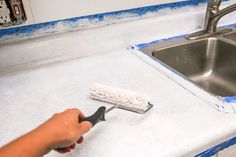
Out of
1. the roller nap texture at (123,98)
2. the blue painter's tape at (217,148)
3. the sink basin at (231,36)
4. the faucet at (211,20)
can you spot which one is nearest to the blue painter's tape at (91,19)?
the faucet at (211,20)

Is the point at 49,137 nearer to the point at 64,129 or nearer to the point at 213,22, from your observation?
the point at 64,129

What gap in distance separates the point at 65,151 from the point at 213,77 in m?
0.93

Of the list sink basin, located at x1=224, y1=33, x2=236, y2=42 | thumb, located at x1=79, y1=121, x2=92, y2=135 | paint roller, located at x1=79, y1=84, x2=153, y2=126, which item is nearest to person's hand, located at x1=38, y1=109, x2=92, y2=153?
thumb, located at x1=79, y1=121, x2=92, y2=135

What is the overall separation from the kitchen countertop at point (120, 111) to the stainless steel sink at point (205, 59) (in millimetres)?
206

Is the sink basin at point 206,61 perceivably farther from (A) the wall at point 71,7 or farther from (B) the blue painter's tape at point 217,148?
(B) the blue painter's tape at point 217,148

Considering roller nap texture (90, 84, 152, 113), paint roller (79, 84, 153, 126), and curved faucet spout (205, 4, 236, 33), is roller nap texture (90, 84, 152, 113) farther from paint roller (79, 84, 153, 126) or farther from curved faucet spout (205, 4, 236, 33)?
curved faucet spout (205, 4, 236, 33)

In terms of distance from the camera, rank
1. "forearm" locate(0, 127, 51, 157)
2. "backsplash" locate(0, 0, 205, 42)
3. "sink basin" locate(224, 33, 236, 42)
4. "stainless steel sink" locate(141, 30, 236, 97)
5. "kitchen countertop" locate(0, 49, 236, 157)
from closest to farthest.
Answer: "forearm" locate(0, 127, 51, 157)
"kitchen countertop" locate(0, 49, 236, 157)
"backsplash" locate(0, 0, 205, 42)
"stainless steel sink" locate(141, 30, 236, 97)
"sink basin" locate(224, 33, 236, 42)

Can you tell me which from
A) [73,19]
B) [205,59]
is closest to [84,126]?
[73,19]

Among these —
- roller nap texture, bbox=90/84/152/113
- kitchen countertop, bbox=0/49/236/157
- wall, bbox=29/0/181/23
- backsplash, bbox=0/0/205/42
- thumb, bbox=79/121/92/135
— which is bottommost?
kitchen countertop, bbox=0/49/236/157

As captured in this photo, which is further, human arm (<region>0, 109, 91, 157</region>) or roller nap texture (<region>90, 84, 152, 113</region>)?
roller nap texture (<region>90, 84, 152, 113</region>)

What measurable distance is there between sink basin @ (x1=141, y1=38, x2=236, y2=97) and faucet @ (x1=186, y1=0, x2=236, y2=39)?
0.16 feet

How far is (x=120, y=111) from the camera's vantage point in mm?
683

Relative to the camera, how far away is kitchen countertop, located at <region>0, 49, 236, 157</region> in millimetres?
564

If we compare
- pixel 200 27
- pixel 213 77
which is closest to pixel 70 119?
pixel 213 77
